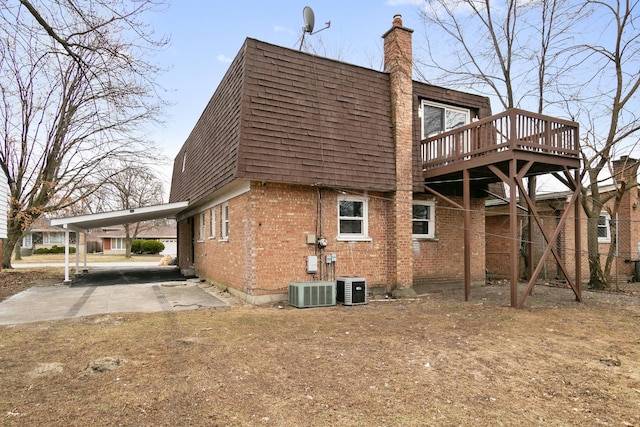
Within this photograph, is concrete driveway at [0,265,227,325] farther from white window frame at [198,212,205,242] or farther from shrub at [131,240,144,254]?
shrub at [131,240,144,254]

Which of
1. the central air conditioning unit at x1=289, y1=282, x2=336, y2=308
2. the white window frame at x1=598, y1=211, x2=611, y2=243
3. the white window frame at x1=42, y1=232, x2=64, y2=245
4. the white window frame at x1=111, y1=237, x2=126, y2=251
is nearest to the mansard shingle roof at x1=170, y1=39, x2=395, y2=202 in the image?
the central air conditioning unit at x1=289, y1=282, x2=336, y2=308

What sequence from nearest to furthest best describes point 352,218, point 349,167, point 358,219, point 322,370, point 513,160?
point 322,370 → point 513,160 → point 349,167 → point 352,218 → point 358,219

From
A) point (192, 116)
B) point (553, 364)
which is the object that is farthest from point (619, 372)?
point (192, 116)

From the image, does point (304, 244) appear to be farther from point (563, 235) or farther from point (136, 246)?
point (136, 246)

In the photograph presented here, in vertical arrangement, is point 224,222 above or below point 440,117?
below

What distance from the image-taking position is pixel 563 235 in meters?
15.4

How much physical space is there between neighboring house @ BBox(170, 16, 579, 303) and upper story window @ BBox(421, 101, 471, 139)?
34 mm

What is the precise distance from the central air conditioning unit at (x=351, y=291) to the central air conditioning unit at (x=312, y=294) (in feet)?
0.74

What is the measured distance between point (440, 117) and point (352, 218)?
15.4ft

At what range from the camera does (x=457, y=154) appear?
10.8m

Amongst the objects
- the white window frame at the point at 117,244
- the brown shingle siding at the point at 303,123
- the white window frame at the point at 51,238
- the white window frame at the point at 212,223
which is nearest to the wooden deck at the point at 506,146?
the brown shingle siding at the point at 303,123

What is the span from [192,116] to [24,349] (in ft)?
46.1

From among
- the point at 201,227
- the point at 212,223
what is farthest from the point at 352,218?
the point at 201,227

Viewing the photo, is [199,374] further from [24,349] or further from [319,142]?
[319,142]
